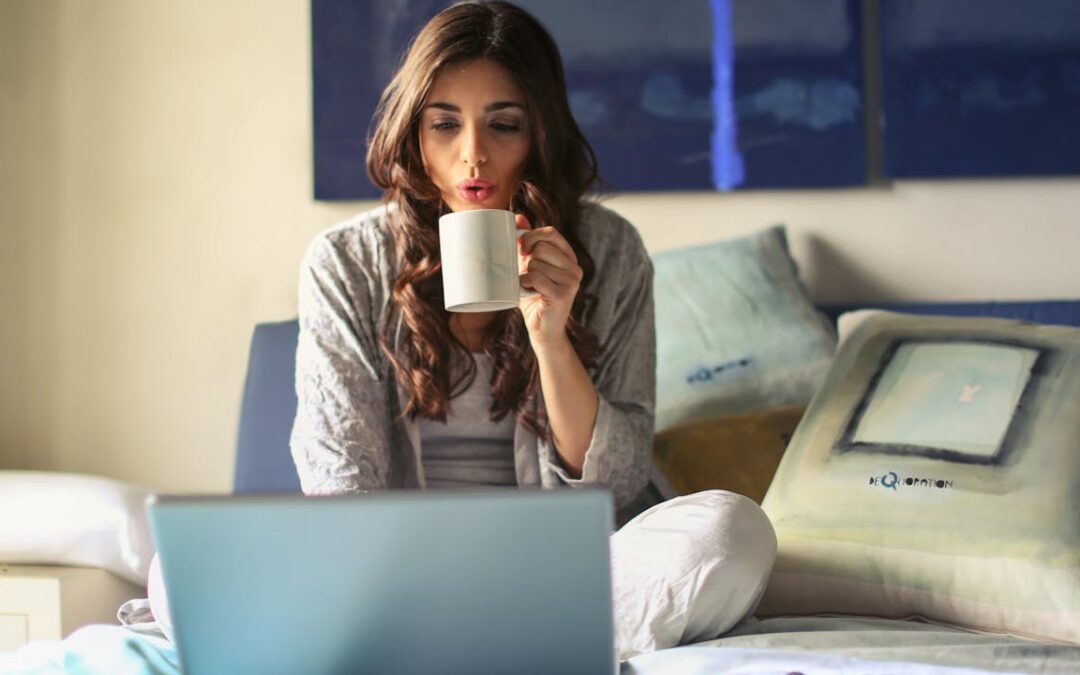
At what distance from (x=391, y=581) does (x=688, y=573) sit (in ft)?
1.83

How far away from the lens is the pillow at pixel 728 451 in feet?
6.65

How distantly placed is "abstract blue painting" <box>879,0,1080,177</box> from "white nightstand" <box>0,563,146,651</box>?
1.65m

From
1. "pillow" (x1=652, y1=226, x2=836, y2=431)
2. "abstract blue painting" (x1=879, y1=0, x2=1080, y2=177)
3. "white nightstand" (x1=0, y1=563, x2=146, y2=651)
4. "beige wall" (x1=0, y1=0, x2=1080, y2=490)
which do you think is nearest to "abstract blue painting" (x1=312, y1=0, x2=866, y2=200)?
"abstract blue painting" (x1=879, y1=0, x2=1080, y2=177)

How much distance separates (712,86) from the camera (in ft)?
8.46

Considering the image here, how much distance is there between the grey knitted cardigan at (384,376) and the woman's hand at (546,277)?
182 mm

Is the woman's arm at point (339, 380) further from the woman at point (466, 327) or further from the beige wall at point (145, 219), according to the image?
the beige wall at point (145, 219)

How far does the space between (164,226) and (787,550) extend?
1.62 meters

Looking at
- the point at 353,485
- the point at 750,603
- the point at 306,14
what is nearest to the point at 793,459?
the point at 750,603

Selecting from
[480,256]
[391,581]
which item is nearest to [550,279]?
[480,256]

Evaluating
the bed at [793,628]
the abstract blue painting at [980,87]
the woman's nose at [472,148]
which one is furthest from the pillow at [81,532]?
the abstract blue painting at [980,87]

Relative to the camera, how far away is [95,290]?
110 inches

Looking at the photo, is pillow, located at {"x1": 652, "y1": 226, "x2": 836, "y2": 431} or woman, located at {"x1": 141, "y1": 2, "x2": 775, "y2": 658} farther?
pillow, located at {"x1": 652, "y1": 226, "x2": 836, "y2": 431}

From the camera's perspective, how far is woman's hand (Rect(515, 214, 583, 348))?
1670 mm

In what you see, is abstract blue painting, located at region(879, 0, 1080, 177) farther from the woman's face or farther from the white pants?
the white pants
